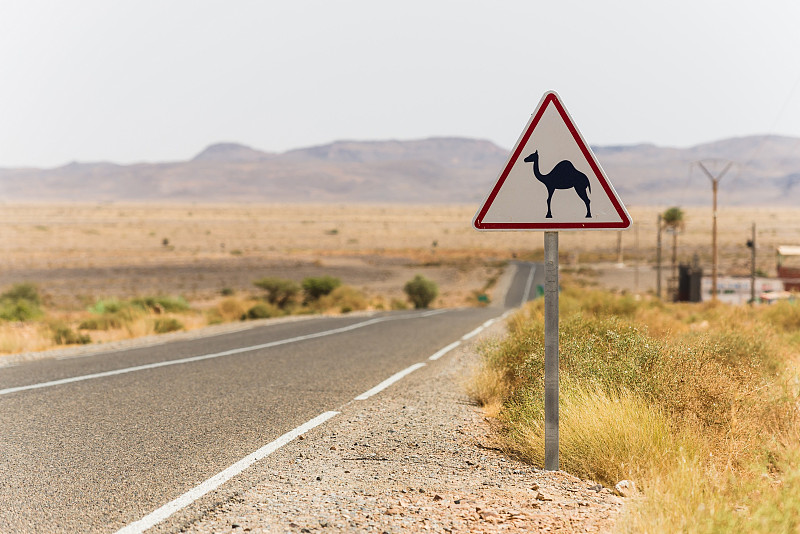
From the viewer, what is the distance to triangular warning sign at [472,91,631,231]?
14.5ft

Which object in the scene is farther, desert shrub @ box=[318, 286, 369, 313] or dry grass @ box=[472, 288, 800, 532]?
desert shrub @ box=[318, 286, 369, 313]

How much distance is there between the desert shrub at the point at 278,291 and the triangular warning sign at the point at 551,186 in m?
31.6

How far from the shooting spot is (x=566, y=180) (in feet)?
14.6

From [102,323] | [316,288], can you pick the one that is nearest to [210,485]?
[102,323]

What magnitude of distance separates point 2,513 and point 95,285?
49.6 metres

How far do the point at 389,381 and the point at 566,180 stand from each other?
17.0 feet

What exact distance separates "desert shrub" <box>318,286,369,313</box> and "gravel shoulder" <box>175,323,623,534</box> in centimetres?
2639

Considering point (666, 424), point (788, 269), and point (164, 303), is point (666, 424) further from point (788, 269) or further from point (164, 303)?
point (788, 269)

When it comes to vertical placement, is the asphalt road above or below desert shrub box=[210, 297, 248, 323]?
above

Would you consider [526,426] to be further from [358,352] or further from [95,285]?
[95,285]

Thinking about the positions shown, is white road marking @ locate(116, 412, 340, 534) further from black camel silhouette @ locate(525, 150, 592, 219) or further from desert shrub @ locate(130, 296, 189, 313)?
desert shrub @ locate(130, 296, 189, 313)

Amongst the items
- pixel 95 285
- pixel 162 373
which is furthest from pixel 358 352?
pixel 95 285

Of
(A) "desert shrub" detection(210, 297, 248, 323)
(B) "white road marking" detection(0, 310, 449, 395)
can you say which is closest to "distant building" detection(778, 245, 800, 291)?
(A) "desert shrub" detection(210, 297, 248, 323)

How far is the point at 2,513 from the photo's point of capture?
4.20m
